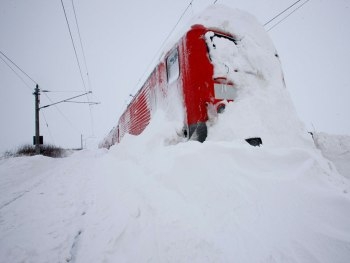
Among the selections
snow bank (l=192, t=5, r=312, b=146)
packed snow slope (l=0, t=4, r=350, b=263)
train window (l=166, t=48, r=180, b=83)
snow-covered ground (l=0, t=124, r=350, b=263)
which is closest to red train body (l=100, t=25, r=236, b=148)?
train window (l=166, t=48, r=180, b=83)

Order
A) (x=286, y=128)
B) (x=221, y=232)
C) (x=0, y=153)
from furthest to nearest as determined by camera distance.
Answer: (x=0, y=153) → (x=286, y=128) → (x=221, y=232)

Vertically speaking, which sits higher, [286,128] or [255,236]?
[286,128]

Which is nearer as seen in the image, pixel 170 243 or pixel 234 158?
pixel 170 243

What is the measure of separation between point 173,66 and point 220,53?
88cm

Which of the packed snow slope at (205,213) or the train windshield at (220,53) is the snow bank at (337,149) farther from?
the train windshield at (220,53)

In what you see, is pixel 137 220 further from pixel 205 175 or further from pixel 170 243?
pixel 205 175

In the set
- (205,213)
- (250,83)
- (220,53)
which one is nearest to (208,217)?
(205,213)

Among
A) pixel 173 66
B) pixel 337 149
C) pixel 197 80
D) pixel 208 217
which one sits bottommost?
pixel 208 217

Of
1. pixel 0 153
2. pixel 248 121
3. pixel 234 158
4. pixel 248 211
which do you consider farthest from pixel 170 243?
pixel 0 153

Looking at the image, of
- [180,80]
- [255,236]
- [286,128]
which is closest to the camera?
[255,236]

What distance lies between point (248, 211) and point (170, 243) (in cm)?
62

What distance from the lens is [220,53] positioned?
10.6 feet

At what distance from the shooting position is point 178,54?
132 inches

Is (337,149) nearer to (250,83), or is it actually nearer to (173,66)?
(250,83)
